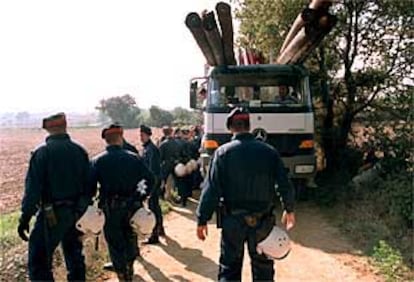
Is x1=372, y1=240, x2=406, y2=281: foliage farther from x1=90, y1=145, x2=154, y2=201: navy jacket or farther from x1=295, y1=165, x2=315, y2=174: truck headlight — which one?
x1=90, y1=145, x2=154, y2=201: navy jacket

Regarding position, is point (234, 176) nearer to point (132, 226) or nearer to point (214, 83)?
point (132, 226)

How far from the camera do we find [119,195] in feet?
20.0

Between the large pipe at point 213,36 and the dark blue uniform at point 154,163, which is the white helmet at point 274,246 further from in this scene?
the large pipe at point 213,36

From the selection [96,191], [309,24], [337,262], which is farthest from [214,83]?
[96,191]

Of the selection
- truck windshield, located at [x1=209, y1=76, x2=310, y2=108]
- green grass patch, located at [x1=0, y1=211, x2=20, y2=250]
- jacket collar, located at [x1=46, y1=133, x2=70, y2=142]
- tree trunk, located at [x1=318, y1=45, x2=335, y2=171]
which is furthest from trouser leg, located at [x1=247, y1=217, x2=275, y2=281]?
tree trunk, located at [x1=318, y1=45, x2=335, y2=171]

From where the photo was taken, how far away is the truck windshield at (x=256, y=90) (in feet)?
35.2

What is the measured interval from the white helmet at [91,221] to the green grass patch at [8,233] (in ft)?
9.90

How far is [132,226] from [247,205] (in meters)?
1.35

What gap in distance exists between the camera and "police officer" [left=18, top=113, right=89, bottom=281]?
19.1 feet

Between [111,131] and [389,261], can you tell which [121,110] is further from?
[111,131]

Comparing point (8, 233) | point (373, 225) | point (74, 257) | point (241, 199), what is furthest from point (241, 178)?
point (8, 233)

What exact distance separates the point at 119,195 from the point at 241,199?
137cm

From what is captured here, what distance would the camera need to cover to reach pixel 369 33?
13.4 meters

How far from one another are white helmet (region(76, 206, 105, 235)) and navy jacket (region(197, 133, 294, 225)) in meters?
1.08
